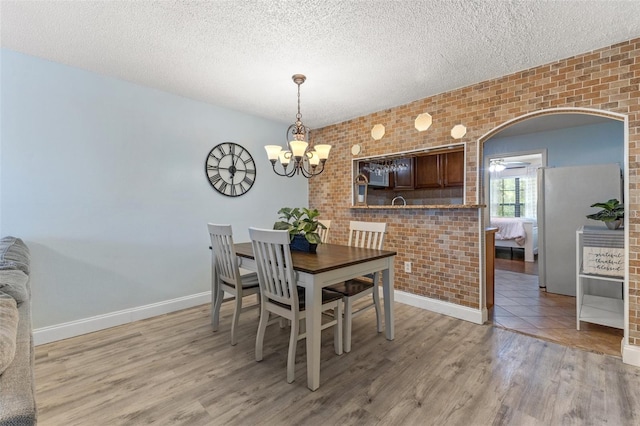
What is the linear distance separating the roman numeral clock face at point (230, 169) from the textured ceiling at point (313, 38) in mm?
804

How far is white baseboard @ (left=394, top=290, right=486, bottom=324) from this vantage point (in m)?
2.91

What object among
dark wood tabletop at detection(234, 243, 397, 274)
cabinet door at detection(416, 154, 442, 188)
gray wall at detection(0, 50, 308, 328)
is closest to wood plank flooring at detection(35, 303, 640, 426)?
gray wall at detection(0, 50, 308, 328)

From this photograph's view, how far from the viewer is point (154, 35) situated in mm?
2096

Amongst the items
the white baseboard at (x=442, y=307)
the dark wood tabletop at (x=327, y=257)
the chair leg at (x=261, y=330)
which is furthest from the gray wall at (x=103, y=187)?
the white baseboard at (x=442, y=307)

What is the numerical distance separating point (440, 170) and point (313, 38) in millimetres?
2872

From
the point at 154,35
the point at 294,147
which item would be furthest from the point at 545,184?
the point at 154,35

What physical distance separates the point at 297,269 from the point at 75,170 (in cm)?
225

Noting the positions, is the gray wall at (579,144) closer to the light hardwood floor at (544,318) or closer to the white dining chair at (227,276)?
the light hardwood floor at (544,318)

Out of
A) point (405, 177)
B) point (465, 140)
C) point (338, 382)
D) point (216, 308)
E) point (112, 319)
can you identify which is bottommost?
point (338, 382)

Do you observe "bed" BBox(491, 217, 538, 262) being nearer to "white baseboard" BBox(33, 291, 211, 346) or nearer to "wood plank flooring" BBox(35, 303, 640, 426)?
"wood plank flooring" BBox(35, 303, 640, 426)

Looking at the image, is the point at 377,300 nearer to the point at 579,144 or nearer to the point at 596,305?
the point at 596,305

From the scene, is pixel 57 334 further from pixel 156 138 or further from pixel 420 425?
pixel 420 425

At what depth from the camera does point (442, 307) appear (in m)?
3.16

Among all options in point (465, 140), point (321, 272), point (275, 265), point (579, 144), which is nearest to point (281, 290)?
point (275, 265)
